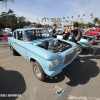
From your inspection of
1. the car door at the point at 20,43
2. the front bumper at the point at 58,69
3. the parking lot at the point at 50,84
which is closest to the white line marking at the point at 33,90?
the parking lot at the point at 50,84

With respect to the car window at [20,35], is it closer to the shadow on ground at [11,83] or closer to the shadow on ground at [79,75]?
the shadow on ground at [11,83]

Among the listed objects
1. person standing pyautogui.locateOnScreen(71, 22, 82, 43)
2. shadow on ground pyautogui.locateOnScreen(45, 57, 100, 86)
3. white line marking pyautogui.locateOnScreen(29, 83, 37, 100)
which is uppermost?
person standing pyautogui.locateOnScreen(71, 22, 82, 43)

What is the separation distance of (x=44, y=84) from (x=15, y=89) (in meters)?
0.92

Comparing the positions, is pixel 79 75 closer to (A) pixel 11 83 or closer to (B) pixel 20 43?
(A) pixel 11 83

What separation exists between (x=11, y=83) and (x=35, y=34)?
2406mm

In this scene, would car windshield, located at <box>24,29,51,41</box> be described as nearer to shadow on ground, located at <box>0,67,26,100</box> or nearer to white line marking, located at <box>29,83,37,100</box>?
shadow on ground, located at <box>0,67,26,100</box>

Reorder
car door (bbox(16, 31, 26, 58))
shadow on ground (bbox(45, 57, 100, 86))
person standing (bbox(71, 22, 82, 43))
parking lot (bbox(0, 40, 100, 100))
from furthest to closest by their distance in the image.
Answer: person standing (bbox(71, 22, 82, 43)) < car door (bbox(16, 31, 26, 58)) < shadow on ground (bbox(45, 57, 100, 86)) < parking lot (bbox(0, 40, 100, 100))

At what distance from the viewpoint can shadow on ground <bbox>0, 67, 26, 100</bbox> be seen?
9.41 ft

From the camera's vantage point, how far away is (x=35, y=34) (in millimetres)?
4605

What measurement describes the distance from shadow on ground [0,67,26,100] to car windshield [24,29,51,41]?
1542mm

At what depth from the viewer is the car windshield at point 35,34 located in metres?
4.09

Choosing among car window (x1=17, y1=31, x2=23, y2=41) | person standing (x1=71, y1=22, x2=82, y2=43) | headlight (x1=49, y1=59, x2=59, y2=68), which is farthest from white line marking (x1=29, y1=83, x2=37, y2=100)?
person standing (x1=71, y1=22, x2=82, y2=43)

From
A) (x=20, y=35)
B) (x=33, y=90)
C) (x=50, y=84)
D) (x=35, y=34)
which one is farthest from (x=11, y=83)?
(x=35, y=34)

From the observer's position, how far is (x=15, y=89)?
2963 mm
